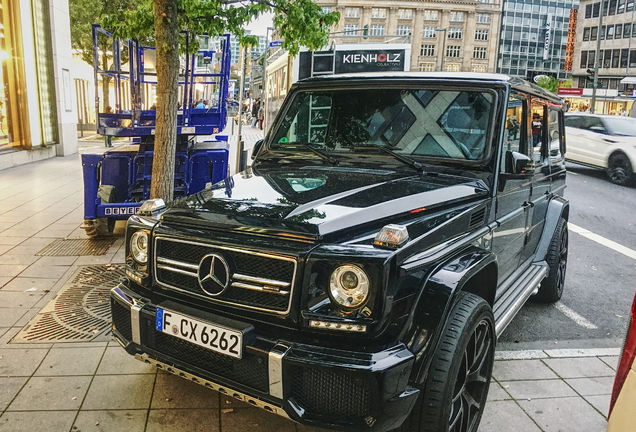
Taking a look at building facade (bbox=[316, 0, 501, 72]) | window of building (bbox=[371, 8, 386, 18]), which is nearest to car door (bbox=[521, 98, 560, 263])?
building facade (bbox=[316, 0, 501, 72])

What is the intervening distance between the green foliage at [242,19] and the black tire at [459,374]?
4.57 meters

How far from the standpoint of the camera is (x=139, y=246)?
2887mm

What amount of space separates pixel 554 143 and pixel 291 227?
141 inches

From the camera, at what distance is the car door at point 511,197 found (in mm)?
3381

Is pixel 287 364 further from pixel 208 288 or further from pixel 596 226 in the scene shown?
pixel 596 226

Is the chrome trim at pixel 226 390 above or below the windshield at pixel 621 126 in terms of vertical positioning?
below

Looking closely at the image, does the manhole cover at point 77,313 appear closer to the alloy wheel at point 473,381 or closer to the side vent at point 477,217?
the alloy wheel at point 473,381

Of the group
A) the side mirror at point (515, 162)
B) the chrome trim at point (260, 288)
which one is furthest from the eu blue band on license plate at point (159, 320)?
the side mirror at point (515, 162)

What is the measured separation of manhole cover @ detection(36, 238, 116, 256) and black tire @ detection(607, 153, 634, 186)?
43.0 ft

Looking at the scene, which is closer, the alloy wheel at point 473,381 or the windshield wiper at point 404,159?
the alloy wheel at point 473,381

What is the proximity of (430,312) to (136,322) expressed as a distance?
59.3 inches

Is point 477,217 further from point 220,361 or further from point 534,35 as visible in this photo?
point 534,35

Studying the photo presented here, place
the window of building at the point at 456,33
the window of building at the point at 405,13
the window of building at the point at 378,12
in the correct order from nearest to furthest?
the window of building at the point at 378,12, the window of building at the point at 405,13, the window of building at the point at 456,33

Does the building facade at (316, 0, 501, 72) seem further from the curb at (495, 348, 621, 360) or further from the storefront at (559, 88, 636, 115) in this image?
the curb at (495, 348, 621, 360)
